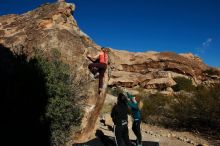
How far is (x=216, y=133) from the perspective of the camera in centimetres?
1658

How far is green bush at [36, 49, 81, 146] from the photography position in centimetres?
982

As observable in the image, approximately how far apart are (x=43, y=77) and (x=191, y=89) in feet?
89.3

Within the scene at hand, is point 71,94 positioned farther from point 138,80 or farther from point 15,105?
point 138,80

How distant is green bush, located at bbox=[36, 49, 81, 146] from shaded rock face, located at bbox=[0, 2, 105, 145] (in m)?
0.52

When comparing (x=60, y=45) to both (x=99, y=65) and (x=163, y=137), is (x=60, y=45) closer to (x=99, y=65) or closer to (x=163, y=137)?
(x=99, y=65)

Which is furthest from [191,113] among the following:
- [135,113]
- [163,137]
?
[135,113]

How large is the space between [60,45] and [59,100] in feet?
8.21

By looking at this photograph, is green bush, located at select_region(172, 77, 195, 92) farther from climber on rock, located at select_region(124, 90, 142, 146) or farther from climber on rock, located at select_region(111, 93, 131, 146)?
climber on rock, located at select_region(111, 93, 131, 146)

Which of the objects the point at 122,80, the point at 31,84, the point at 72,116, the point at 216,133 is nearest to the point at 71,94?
the point at 72,116

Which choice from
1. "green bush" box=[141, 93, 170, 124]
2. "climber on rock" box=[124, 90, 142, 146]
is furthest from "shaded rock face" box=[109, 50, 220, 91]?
"climber on rock" box=[124, 90, 142, 146]

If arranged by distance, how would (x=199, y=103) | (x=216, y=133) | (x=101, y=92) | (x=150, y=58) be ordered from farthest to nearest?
(x=150, y=58)
(x=199, y=103)
(x=216, y=133)
(x=101, y=92)

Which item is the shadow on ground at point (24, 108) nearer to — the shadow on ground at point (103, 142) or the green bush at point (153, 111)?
the shadow on ground at point (103, 142)

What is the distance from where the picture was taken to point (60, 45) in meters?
11.6

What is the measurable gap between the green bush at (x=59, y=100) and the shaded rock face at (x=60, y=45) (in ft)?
1.70
